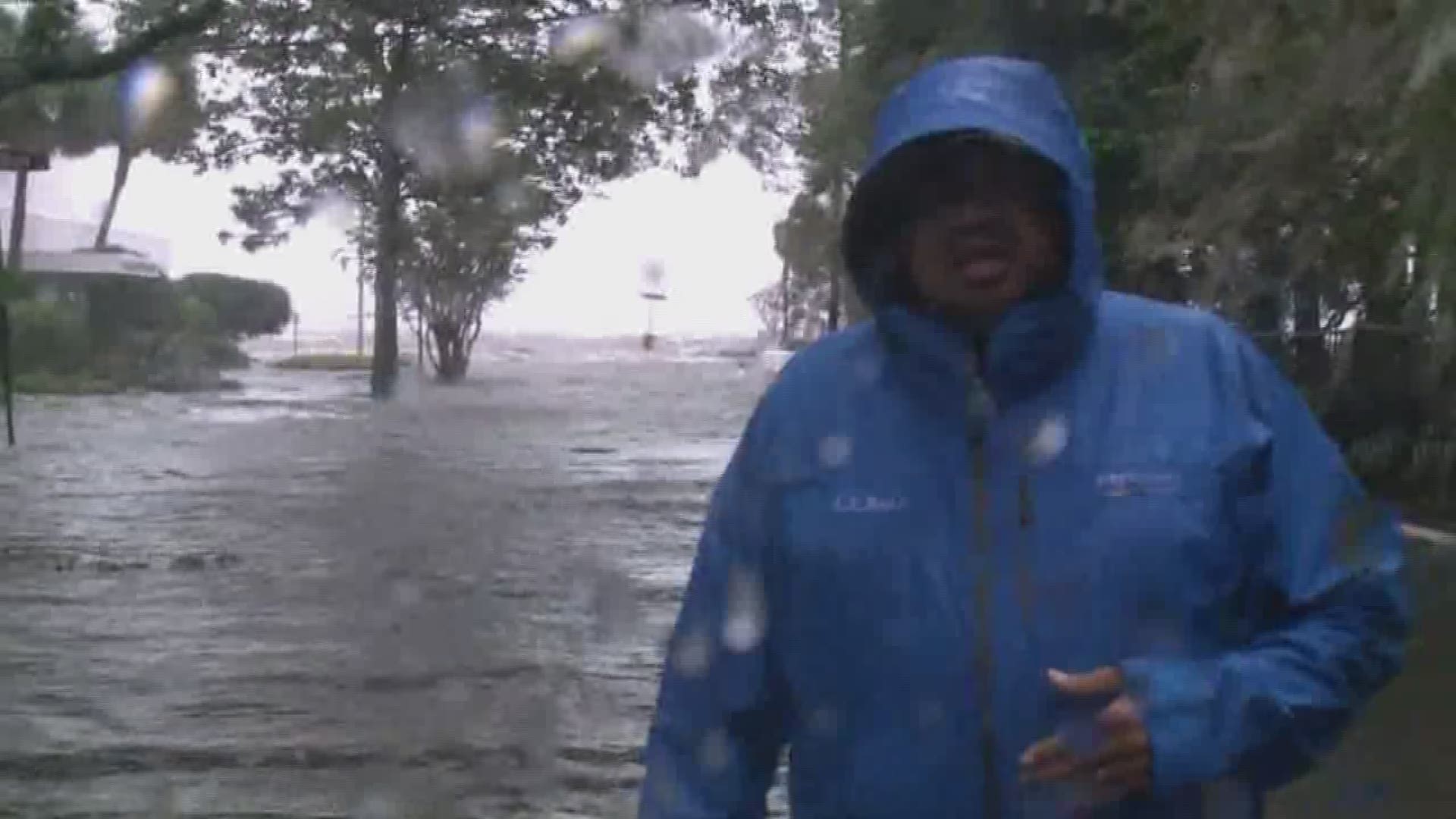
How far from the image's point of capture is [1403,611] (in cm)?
249

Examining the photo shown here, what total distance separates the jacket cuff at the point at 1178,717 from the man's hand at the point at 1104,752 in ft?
0.03

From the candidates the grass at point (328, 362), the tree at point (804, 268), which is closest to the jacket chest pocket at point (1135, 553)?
the tree at point (804, 268)

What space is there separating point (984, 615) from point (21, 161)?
1643cm

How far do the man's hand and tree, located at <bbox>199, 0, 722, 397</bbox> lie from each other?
891cm

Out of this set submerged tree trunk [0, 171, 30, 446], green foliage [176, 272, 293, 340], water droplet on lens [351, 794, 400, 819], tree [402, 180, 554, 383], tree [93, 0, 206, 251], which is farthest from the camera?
green foliage [176, 272, 293, 340]

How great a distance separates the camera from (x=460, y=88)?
14391mm

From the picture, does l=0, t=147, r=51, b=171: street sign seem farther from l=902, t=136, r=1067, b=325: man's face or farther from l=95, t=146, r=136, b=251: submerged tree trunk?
l=902, t=136, r=1067, b=325: man's face

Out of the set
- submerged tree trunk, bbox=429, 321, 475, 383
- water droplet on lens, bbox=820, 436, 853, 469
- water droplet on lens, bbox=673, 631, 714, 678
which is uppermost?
water droplet on lens, bbox=820, 436, 853, 469

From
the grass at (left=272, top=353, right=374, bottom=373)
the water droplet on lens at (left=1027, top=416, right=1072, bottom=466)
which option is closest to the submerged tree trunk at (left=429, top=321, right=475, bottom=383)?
the grass at (left=272, top=353, right=374, bottom=373)

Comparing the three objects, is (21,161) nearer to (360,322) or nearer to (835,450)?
(835,450)

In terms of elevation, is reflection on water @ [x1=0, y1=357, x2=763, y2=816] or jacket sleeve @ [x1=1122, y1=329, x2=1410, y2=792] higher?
jacket sleeve @ [x1=1122, y1=329, x2=1410, y2=792]

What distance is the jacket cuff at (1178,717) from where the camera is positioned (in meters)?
2.32

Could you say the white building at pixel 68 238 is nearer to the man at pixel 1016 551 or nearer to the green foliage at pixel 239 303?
the green foliage at pixel 239 303

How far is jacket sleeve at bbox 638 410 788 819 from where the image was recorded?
2578mm
